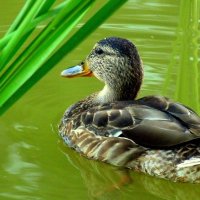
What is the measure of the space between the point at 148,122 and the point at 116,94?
3.04 ft

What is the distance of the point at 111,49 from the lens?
16.1 ft

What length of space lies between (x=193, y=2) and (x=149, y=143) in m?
2.57

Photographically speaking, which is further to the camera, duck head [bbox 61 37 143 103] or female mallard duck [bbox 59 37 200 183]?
duck head [bbox 61 37 143 103]

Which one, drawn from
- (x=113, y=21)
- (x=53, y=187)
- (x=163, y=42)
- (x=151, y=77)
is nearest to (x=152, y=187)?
(x=53, y=187)

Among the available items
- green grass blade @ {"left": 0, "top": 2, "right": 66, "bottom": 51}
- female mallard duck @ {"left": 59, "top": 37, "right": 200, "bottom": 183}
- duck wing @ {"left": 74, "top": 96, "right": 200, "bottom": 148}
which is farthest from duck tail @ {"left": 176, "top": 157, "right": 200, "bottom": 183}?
green grass blade @ {"left": 0, "top": 2, "right": 66, "bottom": 51}

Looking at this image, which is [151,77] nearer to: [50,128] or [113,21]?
[50,128]

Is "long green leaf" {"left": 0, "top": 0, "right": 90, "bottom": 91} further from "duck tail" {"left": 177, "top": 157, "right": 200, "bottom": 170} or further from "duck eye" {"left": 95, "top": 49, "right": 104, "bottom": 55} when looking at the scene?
"duck eye" {"left": 95, "top": 49, "right": 104, "bottom": 55}

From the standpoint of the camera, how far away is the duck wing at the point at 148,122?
3.96m

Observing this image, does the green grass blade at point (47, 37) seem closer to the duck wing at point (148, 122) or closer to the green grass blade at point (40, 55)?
the green grass blade at point (40, 55)

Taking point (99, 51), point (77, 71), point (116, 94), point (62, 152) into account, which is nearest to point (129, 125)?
point (62, 152)

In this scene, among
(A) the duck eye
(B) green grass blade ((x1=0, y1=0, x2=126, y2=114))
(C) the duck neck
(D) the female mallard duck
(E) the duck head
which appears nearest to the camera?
(B) green grass blade ((x1=0, y1=0, x2=126, y2=114))

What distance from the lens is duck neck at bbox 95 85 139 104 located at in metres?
4.92

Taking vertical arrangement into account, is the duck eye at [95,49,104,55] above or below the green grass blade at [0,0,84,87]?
below

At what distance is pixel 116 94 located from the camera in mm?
4988
